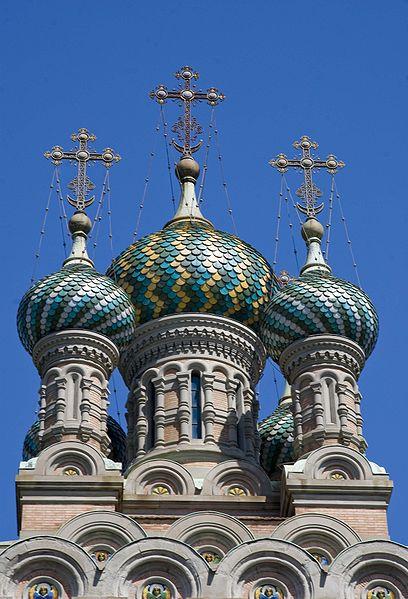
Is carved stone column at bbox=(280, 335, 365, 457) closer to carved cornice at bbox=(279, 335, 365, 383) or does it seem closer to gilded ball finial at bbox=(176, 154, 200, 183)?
carved cornice at bbox=(279, 335, 365, 383)

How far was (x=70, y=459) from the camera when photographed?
2319cm

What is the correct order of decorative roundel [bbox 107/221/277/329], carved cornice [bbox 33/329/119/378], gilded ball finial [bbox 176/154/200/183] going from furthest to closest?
1. gilded ball finial [bbox 176/154/200/183]
2. decorative roundel [bbox 107/221/277/329]
3. carved cornice [bbox 33/329/119/378]

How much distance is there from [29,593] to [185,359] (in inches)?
227

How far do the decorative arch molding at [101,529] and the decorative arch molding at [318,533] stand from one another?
1.48 m

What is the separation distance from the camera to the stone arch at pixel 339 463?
23.2 m

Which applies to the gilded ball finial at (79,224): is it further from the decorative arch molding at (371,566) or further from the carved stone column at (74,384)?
the decorative arch molding at (371,566)

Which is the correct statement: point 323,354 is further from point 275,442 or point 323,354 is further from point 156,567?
point 156,567

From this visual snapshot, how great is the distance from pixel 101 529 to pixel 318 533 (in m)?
2.23

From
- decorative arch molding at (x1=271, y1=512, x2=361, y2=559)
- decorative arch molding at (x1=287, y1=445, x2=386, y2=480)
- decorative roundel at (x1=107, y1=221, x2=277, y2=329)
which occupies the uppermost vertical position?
decorative roundel at (x1=107, y1=221, x2=277, y2=329)

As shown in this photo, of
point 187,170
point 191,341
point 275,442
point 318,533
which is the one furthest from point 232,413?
point 187,170

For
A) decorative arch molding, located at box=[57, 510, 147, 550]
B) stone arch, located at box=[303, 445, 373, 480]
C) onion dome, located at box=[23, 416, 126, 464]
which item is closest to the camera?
decorative arch molding, located at box=[57, 510, 147, 550]

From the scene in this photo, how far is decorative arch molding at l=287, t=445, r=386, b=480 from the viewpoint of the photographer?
23.1 metres

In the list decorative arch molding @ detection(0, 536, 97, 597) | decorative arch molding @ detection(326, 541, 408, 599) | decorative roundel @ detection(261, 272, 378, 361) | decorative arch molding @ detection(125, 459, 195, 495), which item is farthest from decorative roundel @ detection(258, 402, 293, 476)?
decorative arch molding @ detection(0, 536, 97, 597)

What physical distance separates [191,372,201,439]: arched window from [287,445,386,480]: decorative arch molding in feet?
6.70
